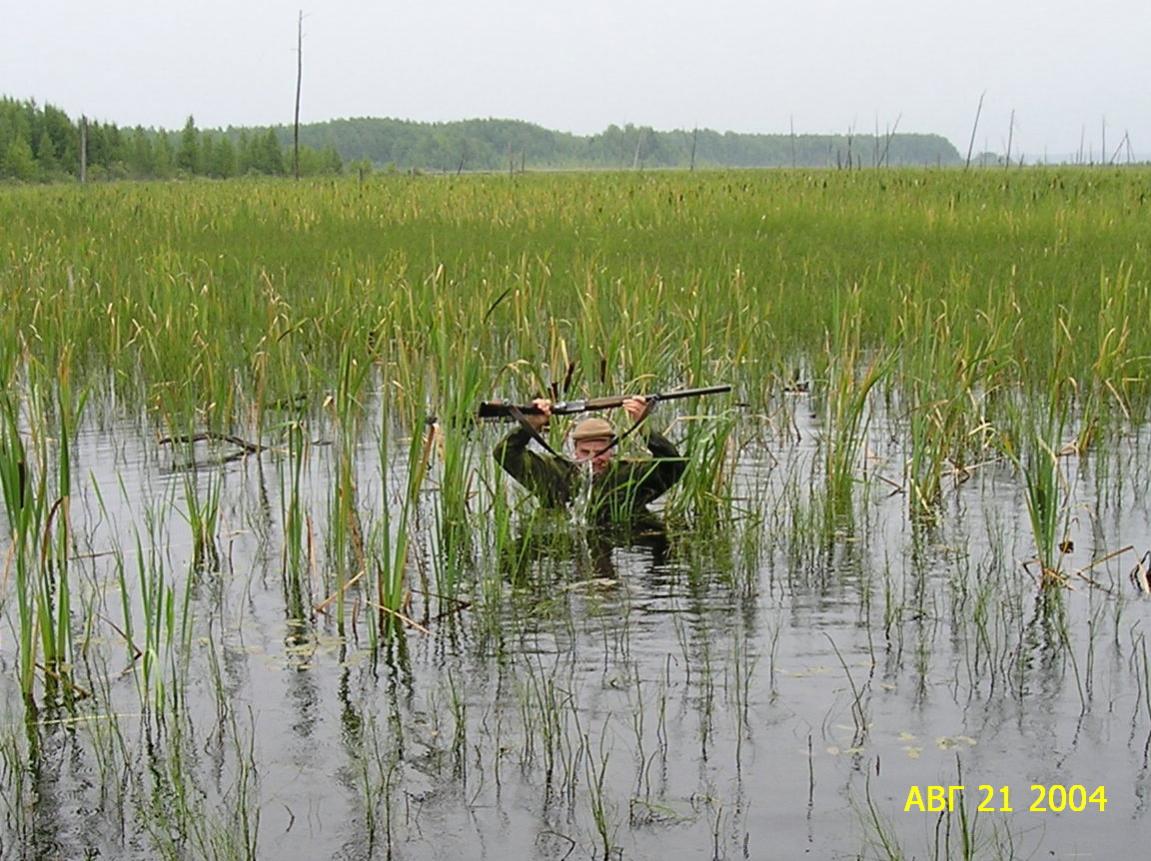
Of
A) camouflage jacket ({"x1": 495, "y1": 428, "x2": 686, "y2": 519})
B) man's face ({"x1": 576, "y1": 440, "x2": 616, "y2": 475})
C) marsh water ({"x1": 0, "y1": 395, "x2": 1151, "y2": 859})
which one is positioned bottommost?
marsh water ({"x1": 0, "y1": 395, "x2": 1151, "y2": 859})

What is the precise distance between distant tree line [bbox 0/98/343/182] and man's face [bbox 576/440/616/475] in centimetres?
6468

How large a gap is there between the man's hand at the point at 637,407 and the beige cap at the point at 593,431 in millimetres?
293

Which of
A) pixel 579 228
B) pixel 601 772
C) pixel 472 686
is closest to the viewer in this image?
pixel 601 772

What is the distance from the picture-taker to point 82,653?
4.51 meters

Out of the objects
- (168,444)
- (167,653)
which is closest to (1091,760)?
(167,653)

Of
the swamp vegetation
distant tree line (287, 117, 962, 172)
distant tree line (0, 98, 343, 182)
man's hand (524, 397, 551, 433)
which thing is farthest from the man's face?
distant tree line (287, 117, 962, 172)

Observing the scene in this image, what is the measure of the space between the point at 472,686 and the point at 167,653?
103 cm

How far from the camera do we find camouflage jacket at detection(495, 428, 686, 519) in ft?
19.6

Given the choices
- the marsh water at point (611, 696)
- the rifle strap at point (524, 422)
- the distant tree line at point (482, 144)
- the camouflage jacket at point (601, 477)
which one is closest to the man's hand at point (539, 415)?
the rifle strap at point (524, 422)

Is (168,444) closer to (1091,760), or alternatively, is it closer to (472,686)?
(472,686)

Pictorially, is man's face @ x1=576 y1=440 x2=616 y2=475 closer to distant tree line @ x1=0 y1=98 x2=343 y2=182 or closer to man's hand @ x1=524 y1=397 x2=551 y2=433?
man's hand @ x1=524 y1=397 x2=551 y2=433

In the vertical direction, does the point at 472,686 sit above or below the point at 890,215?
below

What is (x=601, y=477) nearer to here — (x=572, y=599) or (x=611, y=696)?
(x=572, y=599)

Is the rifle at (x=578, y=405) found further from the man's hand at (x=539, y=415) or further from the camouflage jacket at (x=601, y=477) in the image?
the camouflage jacket at (x=601, y=477)
